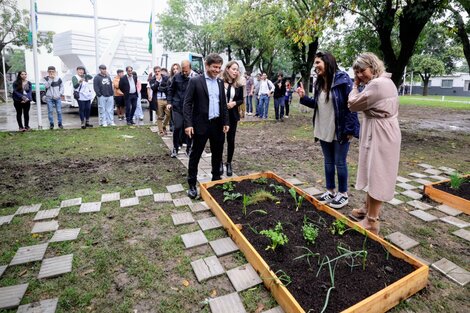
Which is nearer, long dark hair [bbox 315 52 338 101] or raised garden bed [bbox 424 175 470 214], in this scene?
long dark hair [bbox 315 52 338 101]

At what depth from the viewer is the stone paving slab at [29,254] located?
2.92 meters

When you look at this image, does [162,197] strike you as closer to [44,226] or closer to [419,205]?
[44,226]

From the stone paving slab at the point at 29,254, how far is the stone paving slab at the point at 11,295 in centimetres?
41

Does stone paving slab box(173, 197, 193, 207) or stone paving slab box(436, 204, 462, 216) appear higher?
stone paving slab box(173, 197, 193, 207)

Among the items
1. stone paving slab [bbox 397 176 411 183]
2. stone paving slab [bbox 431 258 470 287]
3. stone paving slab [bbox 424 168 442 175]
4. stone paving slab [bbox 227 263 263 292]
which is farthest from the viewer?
stone paving slab [bbox 424 168 442 175]

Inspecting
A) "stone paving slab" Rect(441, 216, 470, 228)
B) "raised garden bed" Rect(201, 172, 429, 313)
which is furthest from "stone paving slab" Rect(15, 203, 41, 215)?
"stone paving slab" Rect(441, 216, 470, 228)

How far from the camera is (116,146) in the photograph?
7.79m

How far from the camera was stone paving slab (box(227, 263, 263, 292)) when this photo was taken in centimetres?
258

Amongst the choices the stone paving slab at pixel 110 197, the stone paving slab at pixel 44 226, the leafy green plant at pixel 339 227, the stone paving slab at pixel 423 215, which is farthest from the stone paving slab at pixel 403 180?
the stone paving slab at pixel 44 226

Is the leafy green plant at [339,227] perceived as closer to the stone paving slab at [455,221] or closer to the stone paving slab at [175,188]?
the stone paving slab at [455,221]

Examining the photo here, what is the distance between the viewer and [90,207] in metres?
4.09

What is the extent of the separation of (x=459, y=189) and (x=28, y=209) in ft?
20.2

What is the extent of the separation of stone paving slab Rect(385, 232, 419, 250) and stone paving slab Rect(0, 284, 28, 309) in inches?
143

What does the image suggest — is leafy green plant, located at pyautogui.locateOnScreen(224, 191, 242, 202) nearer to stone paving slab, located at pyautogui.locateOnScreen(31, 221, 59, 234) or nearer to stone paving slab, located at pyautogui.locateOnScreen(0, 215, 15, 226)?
stone paving slab, located at pyautogui.locateOnScreen(31, 221, 59, 234)
